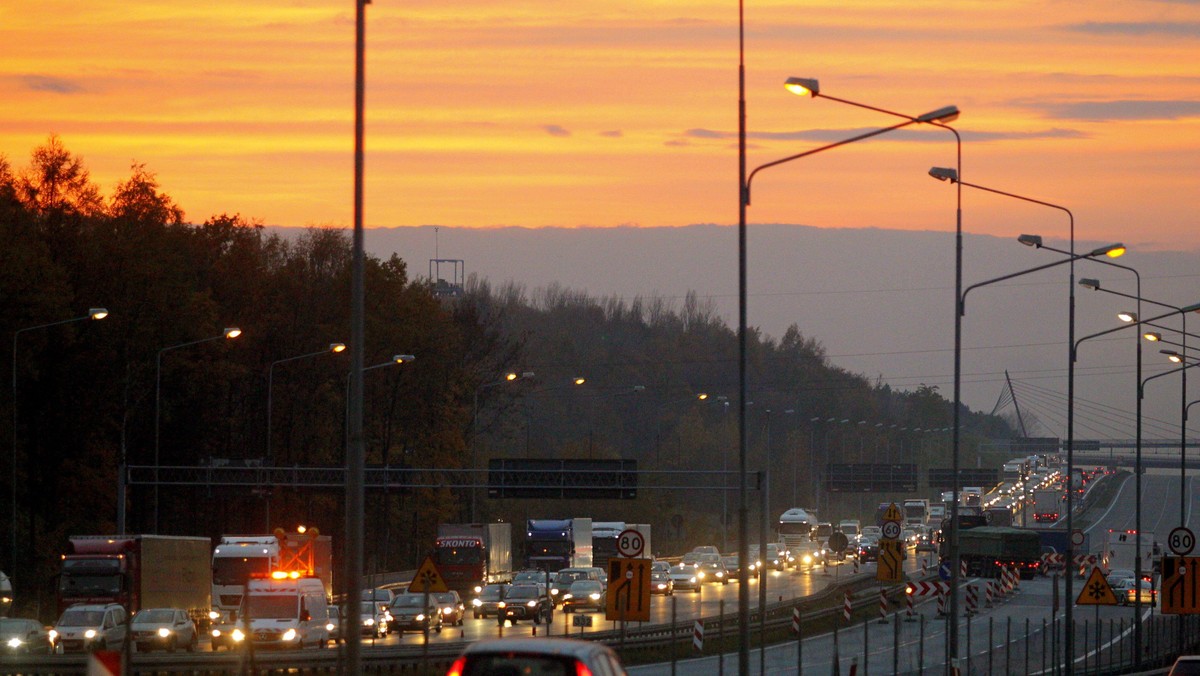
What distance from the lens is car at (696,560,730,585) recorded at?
89.5m

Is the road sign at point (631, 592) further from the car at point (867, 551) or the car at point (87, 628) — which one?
the car at point (867, 551)

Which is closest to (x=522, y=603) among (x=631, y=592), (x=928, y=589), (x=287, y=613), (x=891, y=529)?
(x=287, y=613)

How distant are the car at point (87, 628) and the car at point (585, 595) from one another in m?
21.6

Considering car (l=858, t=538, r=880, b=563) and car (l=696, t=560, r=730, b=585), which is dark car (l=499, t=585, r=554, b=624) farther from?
car (l=858, t=538, r=880, b=563)

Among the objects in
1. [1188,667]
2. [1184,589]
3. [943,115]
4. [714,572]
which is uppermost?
[943,115]

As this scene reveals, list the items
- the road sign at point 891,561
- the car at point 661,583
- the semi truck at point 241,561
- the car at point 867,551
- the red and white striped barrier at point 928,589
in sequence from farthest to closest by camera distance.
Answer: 1. the car at point 867,551
2. the car at point 661,583
3. the semi truck at point 241,561
4. the red and white striped barrier at point 928,589
5. the road sign at point 891,561

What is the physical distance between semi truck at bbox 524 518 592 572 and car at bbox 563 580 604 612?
673 inches

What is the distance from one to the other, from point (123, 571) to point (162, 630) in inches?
148

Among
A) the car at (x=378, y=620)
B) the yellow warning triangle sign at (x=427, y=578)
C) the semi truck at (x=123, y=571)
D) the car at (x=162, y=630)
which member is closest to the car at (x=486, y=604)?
the car at (x=378, y=620)

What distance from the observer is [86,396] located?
7481cm

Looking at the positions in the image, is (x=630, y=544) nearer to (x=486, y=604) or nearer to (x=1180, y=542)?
(x=1180, y=542)

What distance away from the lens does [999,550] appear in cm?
9869

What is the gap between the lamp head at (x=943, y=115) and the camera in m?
27.3

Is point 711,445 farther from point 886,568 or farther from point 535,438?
point 886,568
